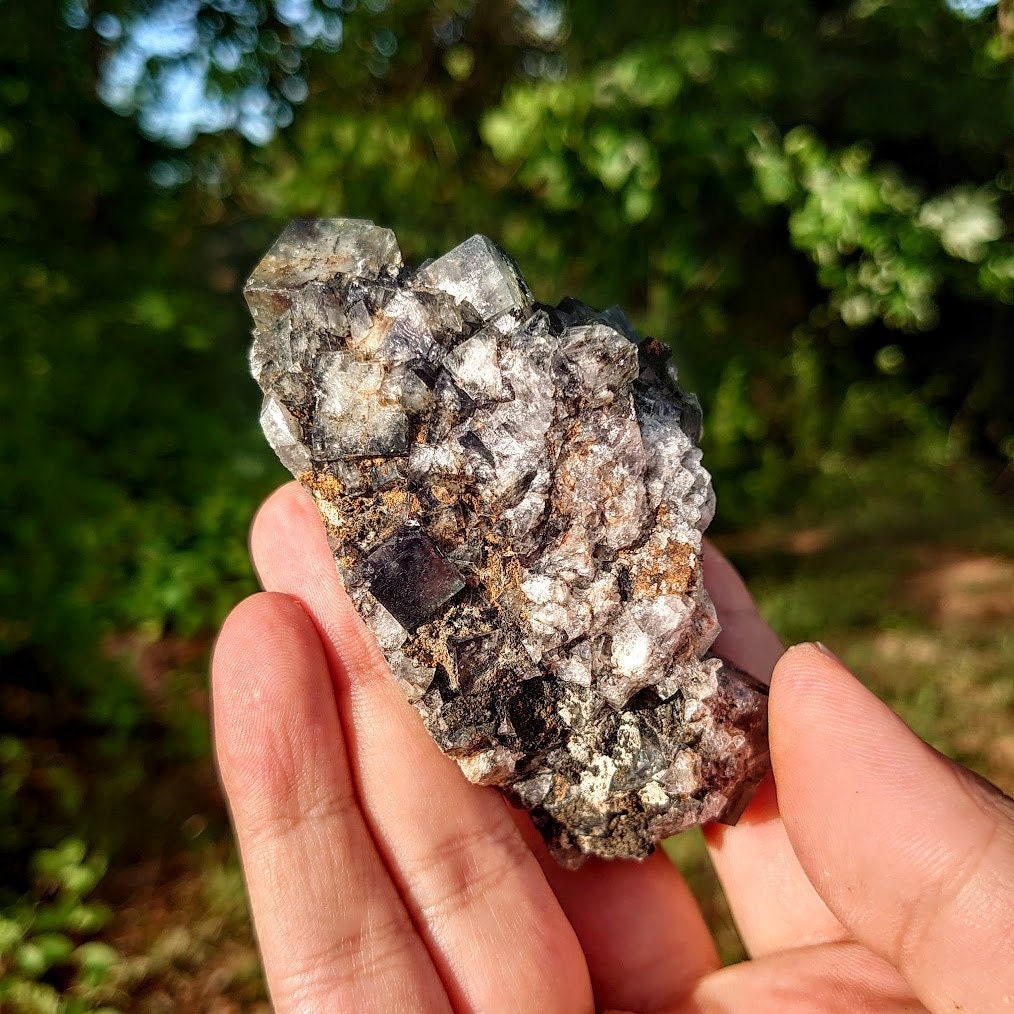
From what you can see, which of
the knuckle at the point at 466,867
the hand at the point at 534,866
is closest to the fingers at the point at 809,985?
the hand at the point at 534,866

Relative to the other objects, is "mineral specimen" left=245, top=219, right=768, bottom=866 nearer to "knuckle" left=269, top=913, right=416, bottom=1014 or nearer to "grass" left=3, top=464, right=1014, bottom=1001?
"knuckle" left=269, top=913, right=416, bottom=1014

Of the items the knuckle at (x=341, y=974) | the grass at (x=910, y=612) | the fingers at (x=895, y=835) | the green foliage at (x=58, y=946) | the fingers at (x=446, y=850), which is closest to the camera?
the fingers at (x=895, y=835)

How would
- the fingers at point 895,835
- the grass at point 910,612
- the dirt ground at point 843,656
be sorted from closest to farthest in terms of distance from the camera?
the fingers at point 895,835
the dirt ground at point 843,656
the grass at point 910,612

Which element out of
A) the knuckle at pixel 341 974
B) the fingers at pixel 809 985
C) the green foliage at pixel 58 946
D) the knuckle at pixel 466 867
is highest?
the green foliage at pixel 58 946

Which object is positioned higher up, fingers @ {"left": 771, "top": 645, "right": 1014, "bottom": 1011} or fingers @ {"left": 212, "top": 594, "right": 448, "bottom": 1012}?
fingers @ {"left": 212, "top": 594, "right": 448, "bottom": 1012}

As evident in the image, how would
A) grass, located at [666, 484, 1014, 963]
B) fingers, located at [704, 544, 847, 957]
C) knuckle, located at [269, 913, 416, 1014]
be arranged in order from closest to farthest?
knuckle, located at [269, 913, 416, 1014] → fingers, located at [704, 544, 847, 957] → grass, located at [666, 484, 1014, 963]

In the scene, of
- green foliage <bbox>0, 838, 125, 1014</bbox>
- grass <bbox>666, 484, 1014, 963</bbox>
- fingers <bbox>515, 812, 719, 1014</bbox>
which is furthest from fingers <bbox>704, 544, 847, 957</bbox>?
green foliage <bbox>0, 838, 125, 1014</bbox>

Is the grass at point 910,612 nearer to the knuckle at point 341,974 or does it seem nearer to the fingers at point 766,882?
the fingers at point 766,882
